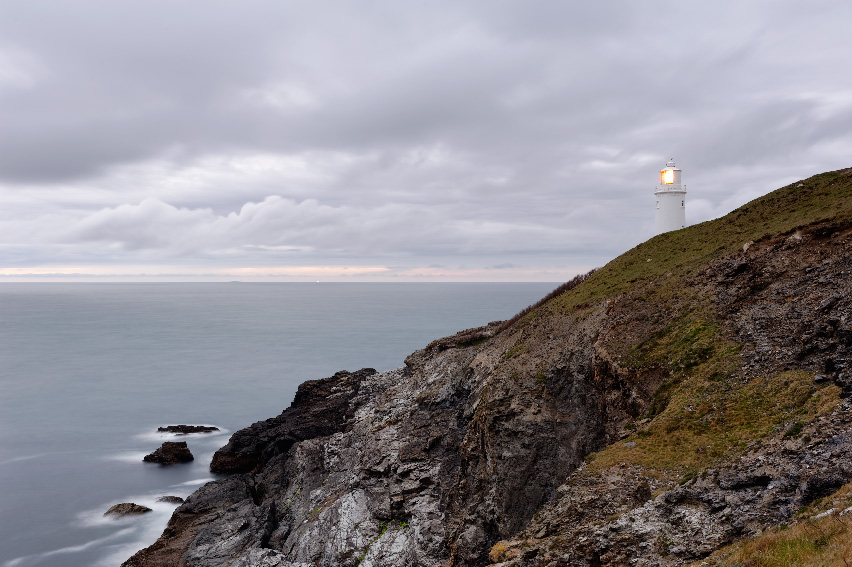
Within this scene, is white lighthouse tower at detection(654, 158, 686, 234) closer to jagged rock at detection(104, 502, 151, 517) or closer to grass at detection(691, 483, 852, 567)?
grass at detection(691, 483, 852, 567)

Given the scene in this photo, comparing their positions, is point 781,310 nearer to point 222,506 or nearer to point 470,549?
point 470,549

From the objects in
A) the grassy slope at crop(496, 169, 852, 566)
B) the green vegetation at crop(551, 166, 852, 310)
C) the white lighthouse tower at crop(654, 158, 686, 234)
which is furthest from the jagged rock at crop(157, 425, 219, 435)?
the white lighthouse tower at crop(654, 158, 686, 234)

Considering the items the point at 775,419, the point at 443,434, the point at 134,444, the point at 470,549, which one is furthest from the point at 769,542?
the point at 134,444

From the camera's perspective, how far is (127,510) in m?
48.6

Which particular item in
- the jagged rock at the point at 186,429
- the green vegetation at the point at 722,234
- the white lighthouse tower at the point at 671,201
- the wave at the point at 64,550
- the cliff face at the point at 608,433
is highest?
the white lighthouse tower at the point at 671,201

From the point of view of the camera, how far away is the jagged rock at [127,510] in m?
48.5

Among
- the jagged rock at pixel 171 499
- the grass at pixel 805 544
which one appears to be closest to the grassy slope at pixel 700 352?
the grass at pixel 805 544

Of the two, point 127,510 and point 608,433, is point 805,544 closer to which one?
point 608,433

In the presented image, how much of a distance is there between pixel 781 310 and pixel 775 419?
25.2ft

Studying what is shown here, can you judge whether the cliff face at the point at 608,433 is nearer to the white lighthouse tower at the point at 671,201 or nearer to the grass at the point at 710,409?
the grass at the point at 710,409

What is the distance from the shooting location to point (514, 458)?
2750cm

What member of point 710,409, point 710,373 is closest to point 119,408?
point 710,373

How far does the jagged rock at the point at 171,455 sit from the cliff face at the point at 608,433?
629 inches

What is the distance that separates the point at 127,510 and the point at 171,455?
38.3ft
